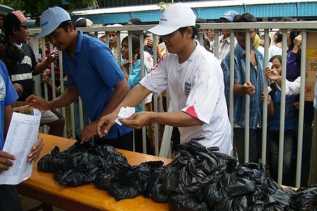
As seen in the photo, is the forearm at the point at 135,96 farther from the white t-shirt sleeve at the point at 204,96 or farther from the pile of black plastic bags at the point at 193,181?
the white t-shirt sleeve at the point at 204,96

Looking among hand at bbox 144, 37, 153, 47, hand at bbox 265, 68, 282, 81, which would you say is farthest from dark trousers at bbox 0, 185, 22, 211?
hand at bbox 144, 37, 153, 47

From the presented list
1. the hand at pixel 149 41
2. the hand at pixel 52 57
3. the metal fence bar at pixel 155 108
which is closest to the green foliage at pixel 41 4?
the metal fence bar at pixel 155 108

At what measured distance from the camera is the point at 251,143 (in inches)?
139

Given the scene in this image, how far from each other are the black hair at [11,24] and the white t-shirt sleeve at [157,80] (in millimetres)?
2132

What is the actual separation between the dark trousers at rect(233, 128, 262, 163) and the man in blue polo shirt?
92 centimetres

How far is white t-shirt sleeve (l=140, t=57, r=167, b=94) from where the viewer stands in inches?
108

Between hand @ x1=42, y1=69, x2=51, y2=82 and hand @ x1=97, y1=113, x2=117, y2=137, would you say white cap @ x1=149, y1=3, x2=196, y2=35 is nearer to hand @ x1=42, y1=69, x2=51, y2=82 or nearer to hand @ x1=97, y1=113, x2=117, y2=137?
hand @ x1=97, y1=113, x2=117, y2=137

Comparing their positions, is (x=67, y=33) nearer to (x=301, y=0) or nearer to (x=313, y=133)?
(x=313, y=133)

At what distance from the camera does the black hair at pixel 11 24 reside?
435 centimetres

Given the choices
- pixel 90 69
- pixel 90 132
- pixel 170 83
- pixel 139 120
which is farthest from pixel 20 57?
pixel 139 120

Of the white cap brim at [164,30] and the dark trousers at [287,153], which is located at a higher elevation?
the white cap brim at [164,30]

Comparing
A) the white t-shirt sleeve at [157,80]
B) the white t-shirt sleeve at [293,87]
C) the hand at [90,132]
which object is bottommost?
the hand at [90,132]

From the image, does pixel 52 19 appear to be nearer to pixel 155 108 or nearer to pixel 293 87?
pixel 155 108

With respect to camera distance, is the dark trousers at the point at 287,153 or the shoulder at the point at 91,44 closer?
the shoulder at the point at 91,44
